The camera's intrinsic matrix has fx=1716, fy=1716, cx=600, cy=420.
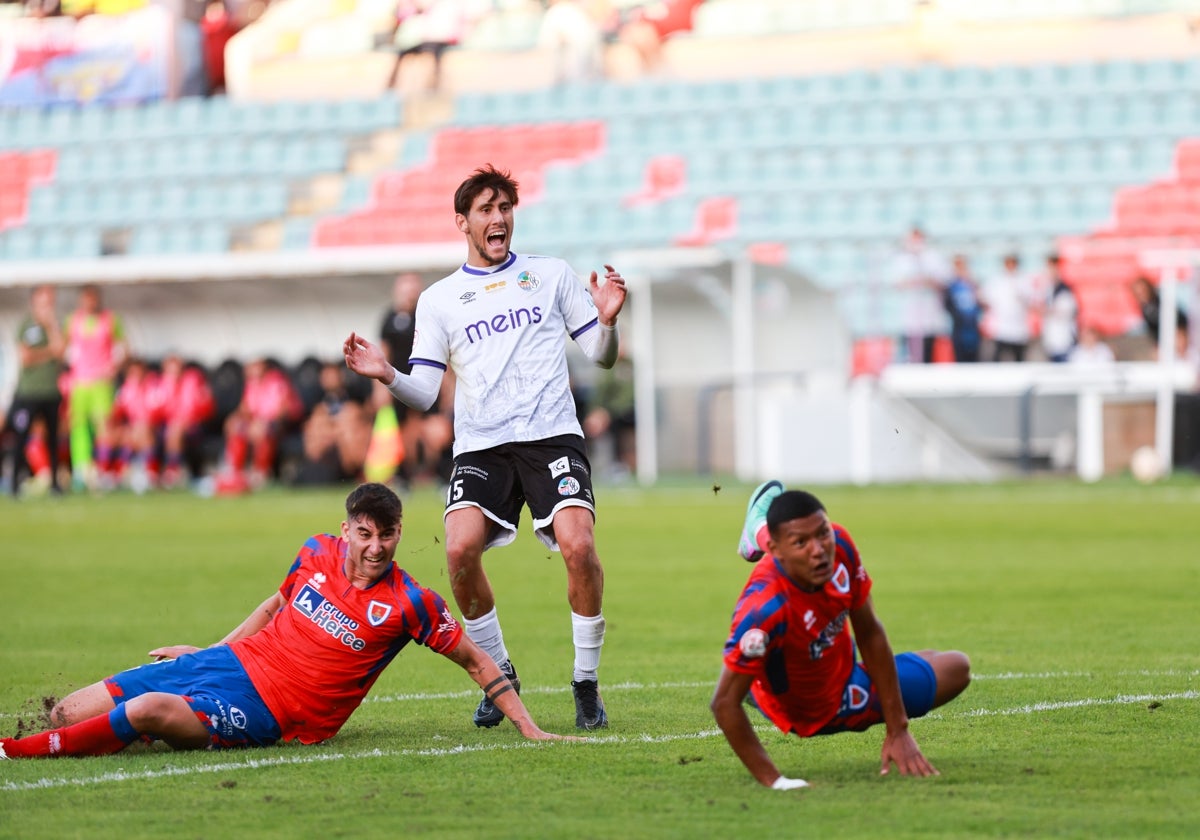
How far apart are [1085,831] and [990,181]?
22.7 metres

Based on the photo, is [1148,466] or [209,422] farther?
[209,422]

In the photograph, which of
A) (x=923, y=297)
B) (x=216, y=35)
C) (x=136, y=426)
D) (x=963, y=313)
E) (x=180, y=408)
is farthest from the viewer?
(x=216, y=35)

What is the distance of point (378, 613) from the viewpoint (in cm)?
600

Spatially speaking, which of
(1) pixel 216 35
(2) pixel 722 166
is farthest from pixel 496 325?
(1) pixel 216 35

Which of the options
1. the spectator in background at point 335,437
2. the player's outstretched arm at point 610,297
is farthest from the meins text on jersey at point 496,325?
the spectator in background at point 335,437

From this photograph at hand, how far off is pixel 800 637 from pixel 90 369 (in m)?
18.9

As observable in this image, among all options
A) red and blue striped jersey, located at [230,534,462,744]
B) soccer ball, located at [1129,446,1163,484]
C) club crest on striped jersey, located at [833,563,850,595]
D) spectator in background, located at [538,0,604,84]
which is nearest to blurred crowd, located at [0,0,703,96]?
spectator in background, located at [538,0,604,84]

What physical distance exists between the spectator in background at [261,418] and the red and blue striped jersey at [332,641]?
17.6 metres

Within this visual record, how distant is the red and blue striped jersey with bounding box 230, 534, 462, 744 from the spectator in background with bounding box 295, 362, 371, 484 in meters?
16.9

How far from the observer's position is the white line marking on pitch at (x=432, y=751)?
539 cm

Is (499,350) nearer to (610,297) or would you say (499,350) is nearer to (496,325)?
(496,325)

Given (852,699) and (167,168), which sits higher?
(167,168)

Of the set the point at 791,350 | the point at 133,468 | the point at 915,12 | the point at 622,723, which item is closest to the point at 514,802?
the point at 622,723

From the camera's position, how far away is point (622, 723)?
650 centimetres
